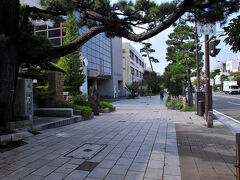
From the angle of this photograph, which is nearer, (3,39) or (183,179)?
(183,179)

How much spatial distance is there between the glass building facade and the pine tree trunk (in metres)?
21.1

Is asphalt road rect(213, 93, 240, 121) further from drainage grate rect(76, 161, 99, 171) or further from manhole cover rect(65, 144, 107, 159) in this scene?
drainage grate rect(76, 161, 99, 171)

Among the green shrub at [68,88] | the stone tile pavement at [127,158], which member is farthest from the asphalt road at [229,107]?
the green shrub at [68,88]

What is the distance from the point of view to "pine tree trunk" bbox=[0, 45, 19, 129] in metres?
5.65

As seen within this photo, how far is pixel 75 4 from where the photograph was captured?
6.66 m

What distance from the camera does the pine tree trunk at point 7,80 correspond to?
18.5 feet

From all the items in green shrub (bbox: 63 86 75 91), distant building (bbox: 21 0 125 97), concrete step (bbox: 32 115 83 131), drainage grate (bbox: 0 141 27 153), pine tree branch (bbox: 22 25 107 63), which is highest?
distant building (bbox: 21 0 125 97)

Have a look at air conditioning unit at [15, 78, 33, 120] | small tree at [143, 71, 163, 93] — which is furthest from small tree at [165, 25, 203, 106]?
small tree at [143, 71, 163, 93]

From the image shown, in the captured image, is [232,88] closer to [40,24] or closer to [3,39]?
[40,24]

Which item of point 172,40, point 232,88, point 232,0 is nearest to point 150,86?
point 232,88

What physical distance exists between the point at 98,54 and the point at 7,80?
27.1 metres

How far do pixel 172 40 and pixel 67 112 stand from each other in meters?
15.3

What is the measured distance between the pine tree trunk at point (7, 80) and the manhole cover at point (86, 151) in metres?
2.67

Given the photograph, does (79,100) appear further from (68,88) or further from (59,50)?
(59,50)
